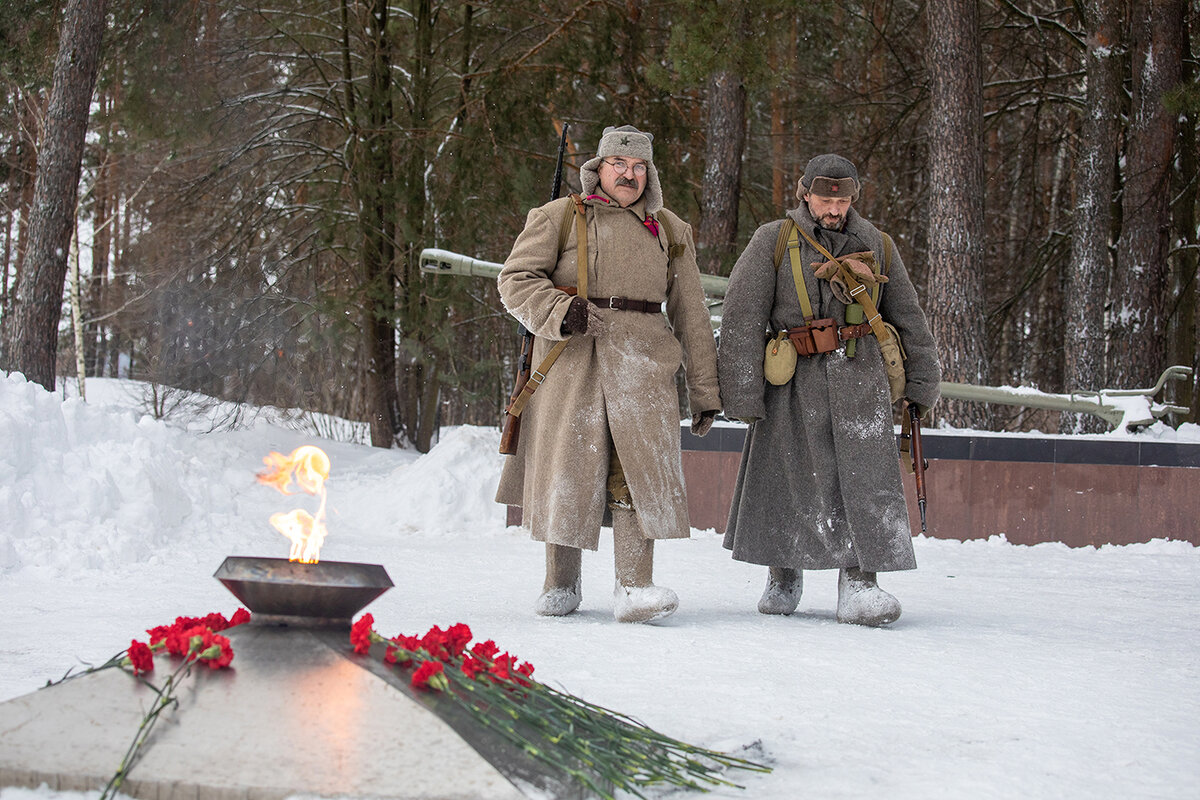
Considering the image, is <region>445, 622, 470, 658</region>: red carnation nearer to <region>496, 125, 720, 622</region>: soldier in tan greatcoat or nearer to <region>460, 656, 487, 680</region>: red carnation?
<region>460, 656, 487, 680</region>: red carnation

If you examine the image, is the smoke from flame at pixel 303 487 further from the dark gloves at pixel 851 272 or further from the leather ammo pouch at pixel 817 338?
the dark gloves at pixel 851 272

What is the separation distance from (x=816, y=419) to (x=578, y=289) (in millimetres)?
1127

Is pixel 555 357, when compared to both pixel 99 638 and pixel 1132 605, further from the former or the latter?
pixel 1132 605

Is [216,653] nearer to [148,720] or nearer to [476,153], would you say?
[148,720]

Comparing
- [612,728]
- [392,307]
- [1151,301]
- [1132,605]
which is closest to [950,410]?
[1151,301]

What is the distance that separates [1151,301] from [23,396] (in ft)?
28.7

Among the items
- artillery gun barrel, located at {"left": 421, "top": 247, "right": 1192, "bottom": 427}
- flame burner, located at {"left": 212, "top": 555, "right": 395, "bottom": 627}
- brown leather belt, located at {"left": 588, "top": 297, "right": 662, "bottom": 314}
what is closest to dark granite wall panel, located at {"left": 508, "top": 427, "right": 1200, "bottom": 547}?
artillery gun barrel, located at {"left": 421, "top": 247, "right": 1192, "bottom": 427}

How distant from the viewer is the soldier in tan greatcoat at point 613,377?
4625 millimetres

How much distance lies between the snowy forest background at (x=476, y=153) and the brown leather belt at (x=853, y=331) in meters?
4.94

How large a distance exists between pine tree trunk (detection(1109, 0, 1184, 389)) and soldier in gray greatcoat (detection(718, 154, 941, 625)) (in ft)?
19.7

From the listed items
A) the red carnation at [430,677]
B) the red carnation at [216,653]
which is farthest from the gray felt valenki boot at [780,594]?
the red carnation at [216,653]

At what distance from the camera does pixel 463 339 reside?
16.3 metres

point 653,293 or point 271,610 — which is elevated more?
point 653,293

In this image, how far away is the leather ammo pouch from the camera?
497 cm
